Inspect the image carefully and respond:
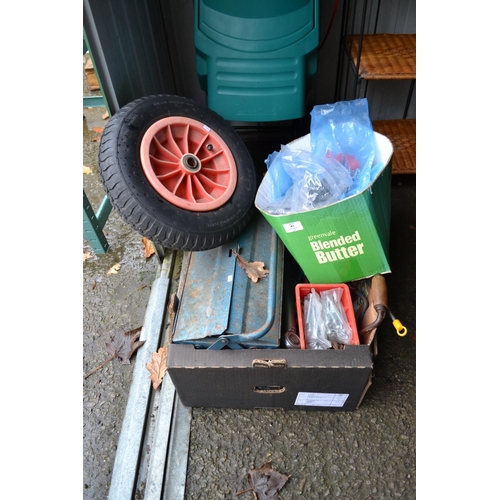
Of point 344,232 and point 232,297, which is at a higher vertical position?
point 344,232

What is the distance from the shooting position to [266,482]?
1.66 metres

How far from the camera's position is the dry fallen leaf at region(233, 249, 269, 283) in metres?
1.80

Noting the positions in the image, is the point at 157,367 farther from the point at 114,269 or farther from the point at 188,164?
the point at 188,164

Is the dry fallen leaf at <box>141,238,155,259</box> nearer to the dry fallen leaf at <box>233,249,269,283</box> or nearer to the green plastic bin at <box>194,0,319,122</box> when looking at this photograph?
the dry fallen leaf at <box>233,249,269,283</box>

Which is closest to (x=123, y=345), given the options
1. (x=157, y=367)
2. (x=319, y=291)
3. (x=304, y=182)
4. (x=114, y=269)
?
(x=157, y=367)

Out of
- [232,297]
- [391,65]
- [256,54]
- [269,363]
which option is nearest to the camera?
[269,363]

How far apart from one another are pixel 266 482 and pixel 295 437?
0.75ft

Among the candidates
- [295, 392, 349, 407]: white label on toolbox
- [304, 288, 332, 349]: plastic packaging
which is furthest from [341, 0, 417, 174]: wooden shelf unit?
[295, 392, 349, 407]: white label on toolbox

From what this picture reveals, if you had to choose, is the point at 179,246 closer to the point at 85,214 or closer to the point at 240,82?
the point at 85,214

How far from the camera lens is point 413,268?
235 cm

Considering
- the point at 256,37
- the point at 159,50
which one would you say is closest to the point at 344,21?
the point at 256,37

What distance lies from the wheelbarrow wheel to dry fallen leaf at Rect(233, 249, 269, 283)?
0.13 metres

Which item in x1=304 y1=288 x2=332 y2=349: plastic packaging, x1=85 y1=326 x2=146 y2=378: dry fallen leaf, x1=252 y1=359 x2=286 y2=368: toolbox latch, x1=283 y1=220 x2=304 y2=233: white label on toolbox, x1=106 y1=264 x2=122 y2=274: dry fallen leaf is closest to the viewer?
x1=252 y1=359 x2=286 y2=368: toolbox latch

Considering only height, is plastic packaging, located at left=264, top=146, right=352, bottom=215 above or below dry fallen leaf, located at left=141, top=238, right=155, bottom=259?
above
